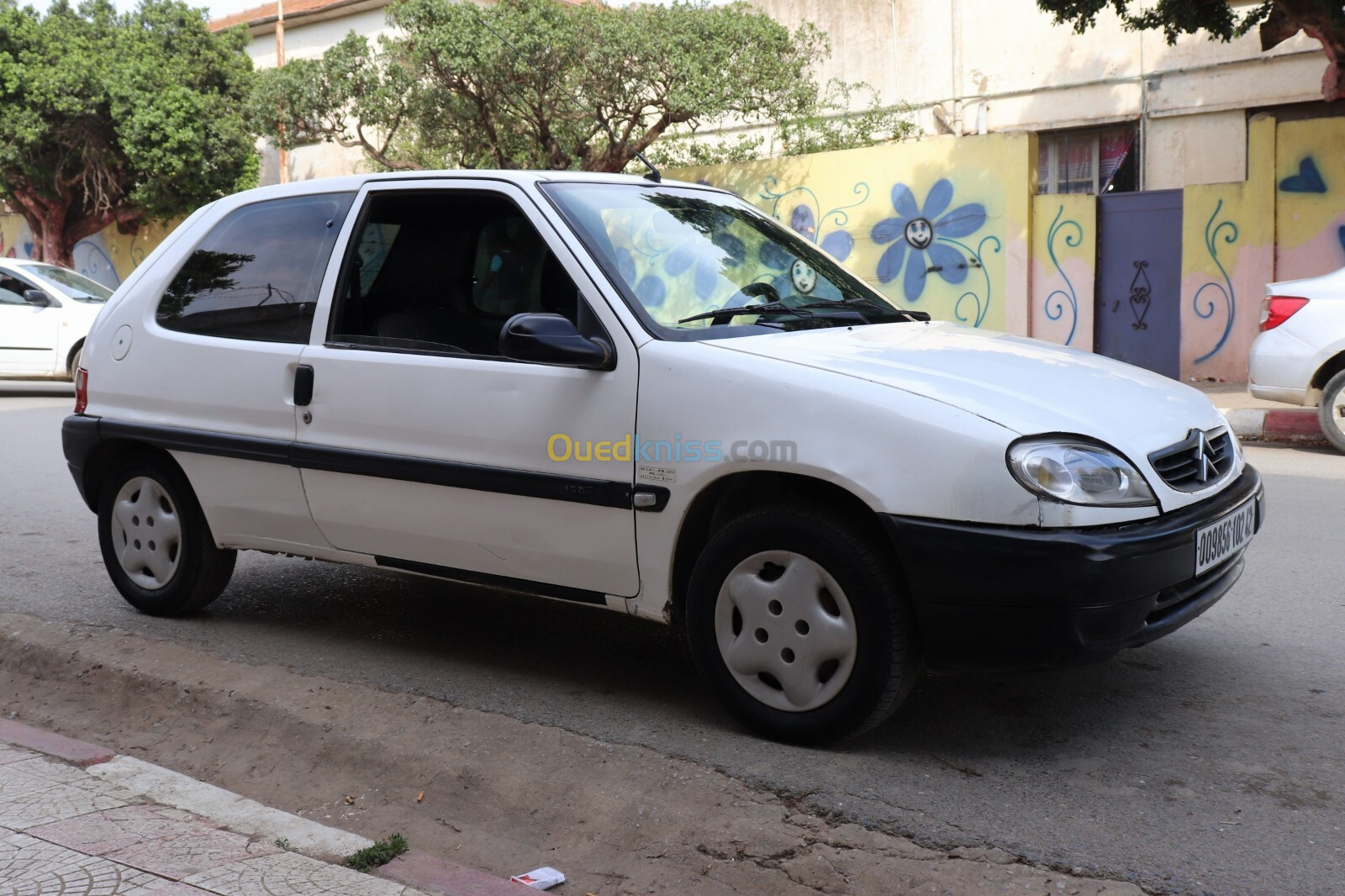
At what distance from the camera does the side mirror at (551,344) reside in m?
3.73

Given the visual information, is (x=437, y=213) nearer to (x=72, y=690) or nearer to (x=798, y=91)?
(x=72, y=690)

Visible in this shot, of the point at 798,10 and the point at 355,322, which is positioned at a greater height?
the point at 798,10

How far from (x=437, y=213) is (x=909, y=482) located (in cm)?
200

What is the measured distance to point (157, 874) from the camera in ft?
9.48

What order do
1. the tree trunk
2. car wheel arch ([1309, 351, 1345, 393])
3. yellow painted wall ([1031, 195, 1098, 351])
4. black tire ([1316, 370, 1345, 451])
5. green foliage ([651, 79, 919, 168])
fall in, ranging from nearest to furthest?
black tire ([1316, 370, 1345, 451])
car wheel arch ([1309, 351, 1345, 393])
the tree trunk
yellow painted wall ([1031, 195, 1098, 351])
green foliage ([651, 79, 919, 168])

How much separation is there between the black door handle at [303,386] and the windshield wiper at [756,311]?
139 centimetres

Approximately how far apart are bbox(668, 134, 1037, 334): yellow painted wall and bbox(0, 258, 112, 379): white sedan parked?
8952mm

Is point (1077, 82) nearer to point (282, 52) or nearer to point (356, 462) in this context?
point (282, 52)

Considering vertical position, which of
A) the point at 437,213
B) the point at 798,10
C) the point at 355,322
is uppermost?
the point at 798,10

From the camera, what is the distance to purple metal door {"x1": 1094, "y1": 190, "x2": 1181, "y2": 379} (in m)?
14.7

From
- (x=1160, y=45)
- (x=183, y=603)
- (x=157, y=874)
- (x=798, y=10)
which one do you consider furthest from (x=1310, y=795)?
(x=798, y=10)

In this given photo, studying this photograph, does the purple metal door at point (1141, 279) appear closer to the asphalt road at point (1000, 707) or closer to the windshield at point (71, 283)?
the asphalt road at point (1000, 707)

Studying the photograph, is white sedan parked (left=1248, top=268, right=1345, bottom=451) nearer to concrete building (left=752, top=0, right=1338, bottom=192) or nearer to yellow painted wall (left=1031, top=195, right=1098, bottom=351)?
yellow painted wall (left=1031, top=195, right=1098, bottom=351)

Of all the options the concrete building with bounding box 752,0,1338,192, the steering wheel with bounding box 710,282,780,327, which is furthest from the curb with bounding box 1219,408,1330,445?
the concrete building with bounding box 752,0,1338,192
